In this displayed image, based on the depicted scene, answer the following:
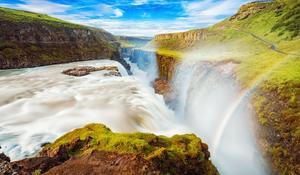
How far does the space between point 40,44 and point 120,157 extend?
87.5 m

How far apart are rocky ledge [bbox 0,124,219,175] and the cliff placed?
216ft

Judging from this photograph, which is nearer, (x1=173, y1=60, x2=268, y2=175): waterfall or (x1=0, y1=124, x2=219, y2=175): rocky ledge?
(x1=0, y1=124, x2=219, y2=175): rocky ledge

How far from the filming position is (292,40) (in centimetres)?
3884

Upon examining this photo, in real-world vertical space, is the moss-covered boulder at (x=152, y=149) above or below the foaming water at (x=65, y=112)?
above

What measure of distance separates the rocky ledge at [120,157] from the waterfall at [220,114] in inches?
256

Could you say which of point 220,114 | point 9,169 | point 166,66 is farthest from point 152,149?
point 166,66

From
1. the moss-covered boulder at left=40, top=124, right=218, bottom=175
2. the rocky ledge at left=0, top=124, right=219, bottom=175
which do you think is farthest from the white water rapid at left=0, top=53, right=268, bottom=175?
the rocky ledge at left=0, top=124, right=219, bottom=175

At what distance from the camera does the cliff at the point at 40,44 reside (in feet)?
247

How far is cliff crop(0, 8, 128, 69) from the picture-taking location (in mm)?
75438

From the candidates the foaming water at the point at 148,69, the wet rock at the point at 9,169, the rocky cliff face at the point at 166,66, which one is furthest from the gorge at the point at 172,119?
the foaming water at the point at 148,69

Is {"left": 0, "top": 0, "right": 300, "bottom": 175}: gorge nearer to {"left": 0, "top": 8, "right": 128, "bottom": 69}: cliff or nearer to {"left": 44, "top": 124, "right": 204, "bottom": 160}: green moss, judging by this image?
{"left": 44, "top": 124, "right": 204, "bottom": 160}: green moss

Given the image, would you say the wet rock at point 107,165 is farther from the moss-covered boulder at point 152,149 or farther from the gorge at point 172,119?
the moss-covered boulder at point 152,149

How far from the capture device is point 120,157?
10.1 metres

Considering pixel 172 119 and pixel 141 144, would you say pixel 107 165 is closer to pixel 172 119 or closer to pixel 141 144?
pixel 141 144
